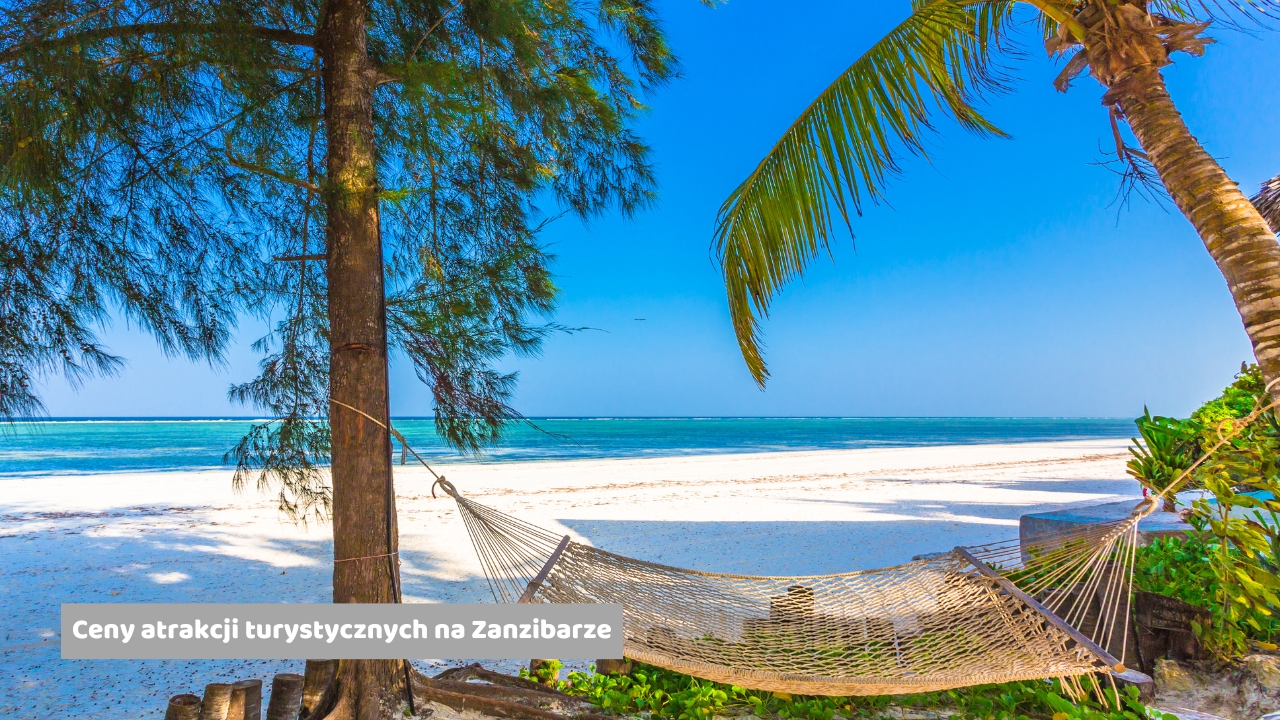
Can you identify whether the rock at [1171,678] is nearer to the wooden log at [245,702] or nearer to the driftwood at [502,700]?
the driftwood at [502,700]

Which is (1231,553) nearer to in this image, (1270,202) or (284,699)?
(284,699)

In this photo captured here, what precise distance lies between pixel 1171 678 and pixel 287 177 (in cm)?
292

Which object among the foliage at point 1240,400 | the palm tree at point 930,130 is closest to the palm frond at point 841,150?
the palm tree at point 930,130

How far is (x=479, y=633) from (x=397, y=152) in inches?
68.9

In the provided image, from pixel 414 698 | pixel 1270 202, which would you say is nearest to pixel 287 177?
pixel 414 698

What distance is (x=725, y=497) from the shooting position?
25.4ft

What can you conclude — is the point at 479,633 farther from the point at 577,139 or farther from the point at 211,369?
the point at 577,139

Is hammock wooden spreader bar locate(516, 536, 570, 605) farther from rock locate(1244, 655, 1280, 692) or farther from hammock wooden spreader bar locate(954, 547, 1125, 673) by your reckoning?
rock locate(1244, 655, 1280, 692)

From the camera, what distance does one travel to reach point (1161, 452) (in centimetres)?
303

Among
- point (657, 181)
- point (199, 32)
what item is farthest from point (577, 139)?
point (199, 32)

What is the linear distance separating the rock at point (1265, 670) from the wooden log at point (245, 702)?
105 inches

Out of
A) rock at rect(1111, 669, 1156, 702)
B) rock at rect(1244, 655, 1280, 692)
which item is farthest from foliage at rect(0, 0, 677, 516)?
rock at rect(1244, 655, 1280, 692)

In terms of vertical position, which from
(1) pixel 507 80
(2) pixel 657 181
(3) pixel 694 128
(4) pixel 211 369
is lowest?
(4) pixel 211 369

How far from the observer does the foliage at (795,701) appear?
1902mm
